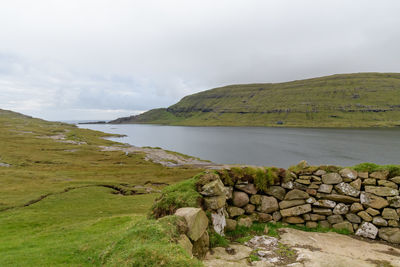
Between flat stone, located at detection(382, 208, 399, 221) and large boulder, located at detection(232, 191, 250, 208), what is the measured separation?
24.9 ft

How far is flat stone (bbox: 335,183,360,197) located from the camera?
40.2 ft

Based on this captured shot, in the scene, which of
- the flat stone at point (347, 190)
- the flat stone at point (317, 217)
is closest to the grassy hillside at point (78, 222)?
the flat stone at point (317, 217)

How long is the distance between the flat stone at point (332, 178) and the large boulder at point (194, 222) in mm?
8266

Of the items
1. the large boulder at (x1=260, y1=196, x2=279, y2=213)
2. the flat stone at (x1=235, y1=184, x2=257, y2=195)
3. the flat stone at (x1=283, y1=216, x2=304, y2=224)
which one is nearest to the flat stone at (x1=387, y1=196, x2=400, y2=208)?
the flat stone at (x1=283, y1=216, x2=304, y2=224)

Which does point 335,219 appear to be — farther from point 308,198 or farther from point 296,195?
point 296,195

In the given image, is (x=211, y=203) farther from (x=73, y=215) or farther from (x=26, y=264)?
(x=73, y=215)

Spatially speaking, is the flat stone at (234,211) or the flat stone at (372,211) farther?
the flat stone at (234,211)

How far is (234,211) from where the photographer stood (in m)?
12.7

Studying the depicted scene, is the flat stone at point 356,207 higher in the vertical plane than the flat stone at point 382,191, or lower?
lower

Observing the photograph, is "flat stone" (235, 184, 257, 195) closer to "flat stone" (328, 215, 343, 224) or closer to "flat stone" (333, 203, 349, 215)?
"flat stone" (328, 215, 343, 224)

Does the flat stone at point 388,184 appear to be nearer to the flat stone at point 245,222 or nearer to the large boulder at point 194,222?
the flat stone at point 245,222

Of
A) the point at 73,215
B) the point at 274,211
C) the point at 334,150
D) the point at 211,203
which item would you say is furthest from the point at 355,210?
the point at 334,150

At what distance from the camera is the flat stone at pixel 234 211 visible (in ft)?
41.1

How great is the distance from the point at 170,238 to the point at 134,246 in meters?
1.30
